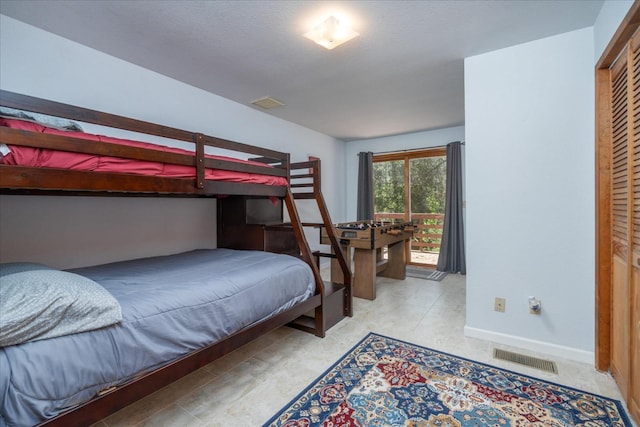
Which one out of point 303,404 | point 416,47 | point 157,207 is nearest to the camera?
point 303,404

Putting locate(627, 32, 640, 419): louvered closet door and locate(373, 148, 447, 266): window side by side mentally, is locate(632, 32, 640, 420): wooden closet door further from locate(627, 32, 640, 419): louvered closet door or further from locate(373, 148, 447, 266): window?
locate(373, 148, 447, 266): window

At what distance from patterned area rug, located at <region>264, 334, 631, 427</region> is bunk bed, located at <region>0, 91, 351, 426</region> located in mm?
536

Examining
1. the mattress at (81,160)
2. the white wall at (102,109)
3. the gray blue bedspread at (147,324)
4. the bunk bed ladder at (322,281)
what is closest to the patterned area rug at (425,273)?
the bunk bed ladder at (322,281)

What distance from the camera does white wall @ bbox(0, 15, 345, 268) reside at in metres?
1.95

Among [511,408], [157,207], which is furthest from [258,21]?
[511,408]

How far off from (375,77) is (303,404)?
106 inches

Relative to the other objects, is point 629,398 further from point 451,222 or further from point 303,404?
point 451,222

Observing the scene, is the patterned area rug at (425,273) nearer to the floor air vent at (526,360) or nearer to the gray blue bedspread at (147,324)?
the floor air vent at (526,360)

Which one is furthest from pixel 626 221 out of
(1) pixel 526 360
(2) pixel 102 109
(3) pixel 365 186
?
(3) pixel 365 186

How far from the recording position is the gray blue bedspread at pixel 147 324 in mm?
951

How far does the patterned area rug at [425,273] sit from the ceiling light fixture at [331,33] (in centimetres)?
338

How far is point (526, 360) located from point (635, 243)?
3.52ft

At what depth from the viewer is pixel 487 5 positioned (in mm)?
1742

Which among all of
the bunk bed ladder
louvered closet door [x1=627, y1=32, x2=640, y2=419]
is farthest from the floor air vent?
the bunk bed ladder
